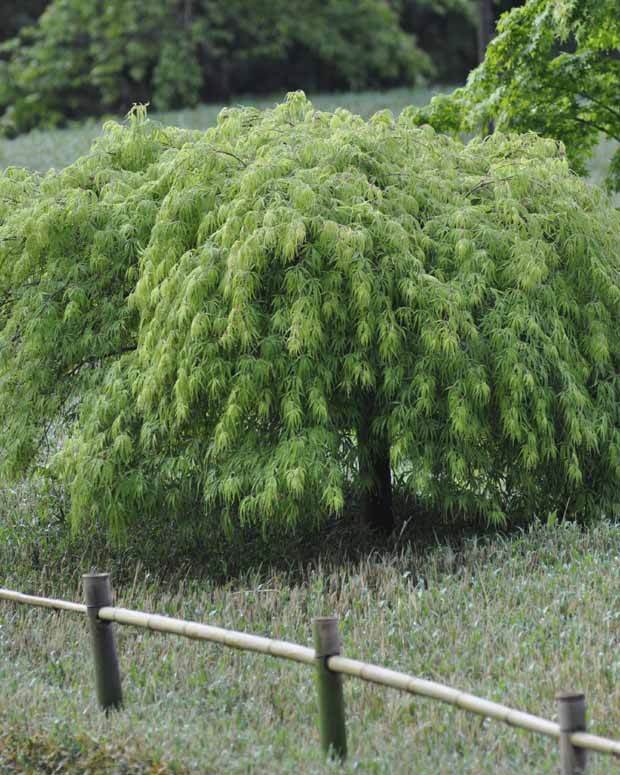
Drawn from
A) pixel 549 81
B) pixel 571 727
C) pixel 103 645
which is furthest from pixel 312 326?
pixel 549 81

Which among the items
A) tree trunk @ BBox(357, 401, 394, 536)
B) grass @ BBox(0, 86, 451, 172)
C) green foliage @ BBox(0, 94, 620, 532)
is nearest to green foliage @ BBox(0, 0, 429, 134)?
grass @ BBox(0, 86, 451, 172)

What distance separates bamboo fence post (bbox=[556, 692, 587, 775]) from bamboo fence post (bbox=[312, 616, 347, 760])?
1.08 m

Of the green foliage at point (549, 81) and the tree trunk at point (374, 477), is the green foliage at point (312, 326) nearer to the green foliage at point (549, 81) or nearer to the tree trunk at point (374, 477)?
the tree trunk at point (374, 477)

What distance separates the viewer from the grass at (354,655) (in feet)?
17.9

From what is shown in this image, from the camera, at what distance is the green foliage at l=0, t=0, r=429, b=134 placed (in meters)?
35.8

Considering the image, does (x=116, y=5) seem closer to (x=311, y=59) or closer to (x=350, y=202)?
(x=311, y=59)

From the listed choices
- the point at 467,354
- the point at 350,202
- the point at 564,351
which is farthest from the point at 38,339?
the point at 564,351

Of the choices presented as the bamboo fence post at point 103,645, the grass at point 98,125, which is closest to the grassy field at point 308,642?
the bamboo fence post at point 103,645

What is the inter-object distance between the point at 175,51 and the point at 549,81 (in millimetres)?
24166

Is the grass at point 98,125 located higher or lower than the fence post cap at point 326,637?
higher

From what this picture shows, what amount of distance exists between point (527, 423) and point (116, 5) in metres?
30.2

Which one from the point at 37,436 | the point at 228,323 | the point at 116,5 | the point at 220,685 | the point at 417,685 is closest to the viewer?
the point at 417,685

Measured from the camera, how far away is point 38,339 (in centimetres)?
936

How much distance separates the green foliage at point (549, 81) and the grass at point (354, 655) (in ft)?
20.2
